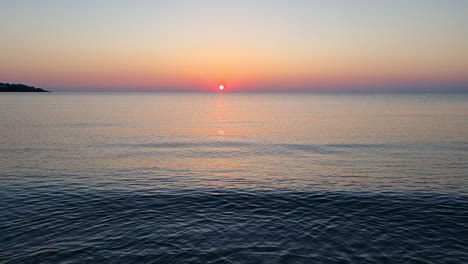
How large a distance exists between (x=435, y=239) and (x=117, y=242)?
21.6 m

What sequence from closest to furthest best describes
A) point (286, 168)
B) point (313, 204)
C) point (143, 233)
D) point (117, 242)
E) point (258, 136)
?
point (117, 242)
point (143, 233)
point (313, 204)
point (286, 168)
point (258, 136)

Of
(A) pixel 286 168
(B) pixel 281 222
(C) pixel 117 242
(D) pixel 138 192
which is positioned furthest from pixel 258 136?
(C) pixel 117 242

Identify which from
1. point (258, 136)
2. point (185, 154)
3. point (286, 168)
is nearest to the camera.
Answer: point (286, 168)

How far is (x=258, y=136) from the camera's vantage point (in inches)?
3280

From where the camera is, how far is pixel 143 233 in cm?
2431

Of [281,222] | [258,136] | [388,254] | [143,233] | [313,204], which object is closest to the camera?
[388,254]

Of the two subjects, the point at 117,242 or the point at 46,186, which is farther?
the point at 46,186

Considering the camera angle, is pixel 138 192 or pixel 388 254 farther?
pixel 138 192

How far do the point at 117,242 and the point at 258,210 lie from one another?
Result: 11965 millimetres

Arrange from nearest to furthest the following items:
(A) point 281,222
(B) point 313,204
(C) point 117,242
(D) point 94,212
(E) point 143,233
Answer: (C) point 117,242 → (E) point 143,233 → (A) point 281,222 → (D) point 94,212 → (B) point 313,204

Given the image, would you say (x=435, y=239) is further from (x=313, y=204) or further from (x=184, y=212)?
(x=184, y=212)

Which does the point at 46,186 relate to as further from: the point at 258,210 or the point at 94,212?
the point at 258,210

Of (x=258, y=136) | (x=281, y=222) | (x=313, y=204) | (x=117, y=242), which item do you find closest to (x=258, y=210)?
(x=281, y=222)

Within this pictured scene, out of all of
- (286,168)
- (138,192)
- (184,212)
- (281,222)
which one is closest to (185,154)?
(286,168)
